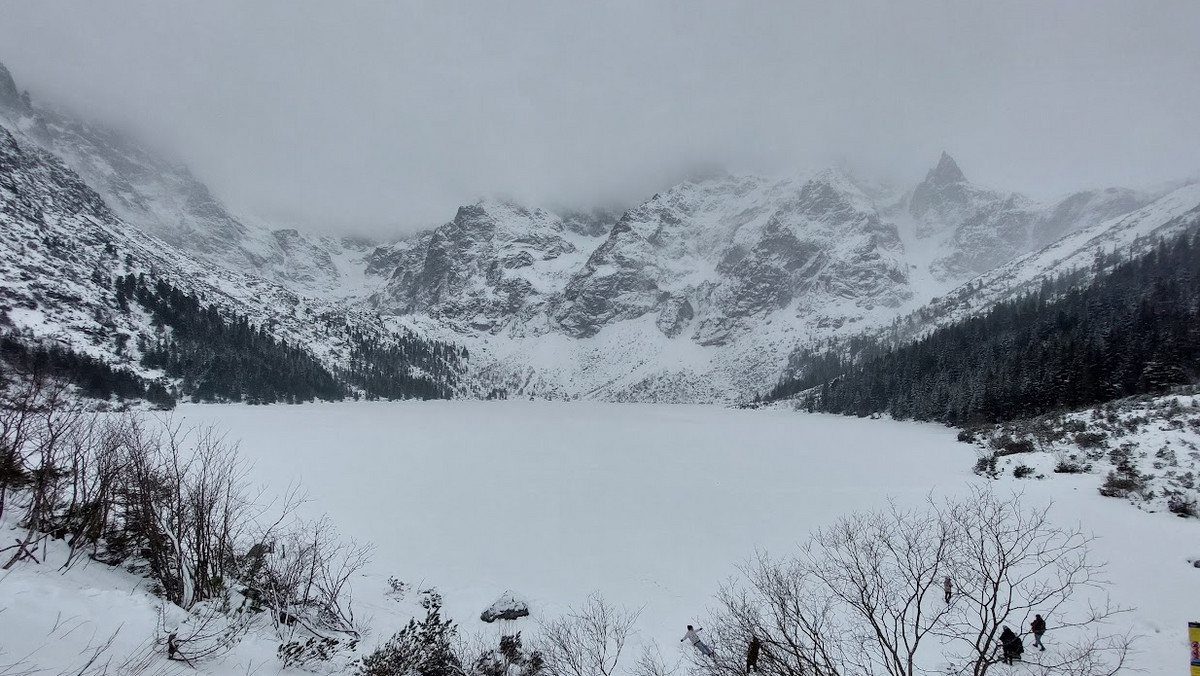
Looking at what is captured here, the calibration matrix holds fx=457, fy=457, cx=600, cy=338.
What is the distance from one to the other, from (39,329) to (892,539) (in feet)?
383

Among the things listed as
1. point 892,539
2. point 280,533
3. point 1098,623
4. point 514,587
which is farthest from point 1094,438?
point 280,533

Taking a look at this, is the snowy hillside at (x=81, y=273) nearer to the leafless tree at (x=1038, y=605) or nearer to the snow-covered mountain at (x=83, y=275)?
the snow-covered mountain at (x=83, y=275)

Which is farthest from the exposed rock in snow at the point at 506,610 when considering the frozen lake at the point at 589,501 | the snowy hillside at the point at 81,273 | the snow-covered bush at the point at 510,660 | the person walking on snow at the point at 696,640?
the snowy hillside at the point at 81,273

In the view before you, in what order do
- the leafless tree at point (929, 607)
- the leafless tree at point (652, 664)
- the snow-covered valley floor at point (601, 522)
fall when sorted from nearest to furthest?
1. the leafless tree at point (929, 607)
2. the snow-covered valley floor at point (601, 522)
3. the leafless tree at point (652, 664)

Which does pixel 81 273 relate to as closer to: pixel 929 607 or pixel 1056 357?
pixel 929 607

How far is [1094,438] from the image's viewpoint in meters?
25.0

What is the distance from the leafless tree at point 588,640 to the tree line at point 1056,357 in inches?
2299

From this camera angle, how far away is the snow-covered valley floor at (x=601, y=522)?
1080cm

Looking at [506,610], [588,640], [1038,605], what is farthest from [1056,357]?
[506,610]

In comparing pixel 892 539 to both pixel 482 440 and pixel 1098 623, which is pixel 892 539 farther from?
pixel 482 440

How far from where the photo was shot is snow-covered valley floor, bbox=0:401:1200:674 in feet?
35.4

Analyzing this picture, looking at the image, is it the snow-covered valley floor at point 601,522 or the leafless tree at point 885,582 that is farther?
the leafless tree at point 885,582

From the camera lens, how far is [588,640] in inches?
514

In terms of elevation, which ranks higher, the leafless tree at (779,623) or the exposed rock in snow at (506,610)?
the leafless tree at (779,623)
